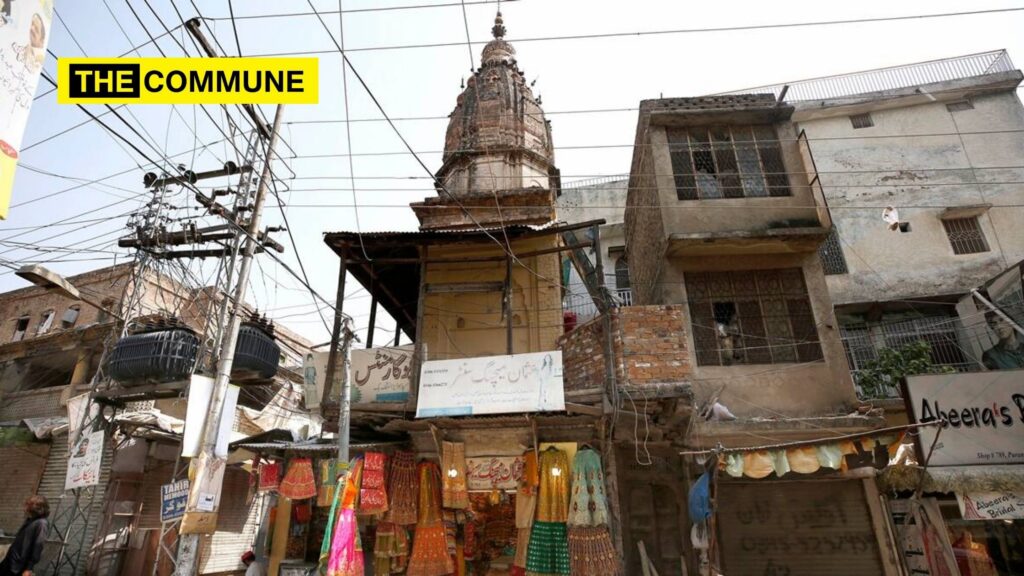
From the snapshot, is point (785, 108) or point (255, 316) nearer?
point (255, 316)

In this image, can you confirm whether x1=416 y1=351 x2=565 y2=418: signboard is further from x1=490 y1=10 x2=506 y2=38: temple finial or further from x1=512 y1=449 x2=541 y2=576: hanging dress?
x1=490 y1=10 x2=506 y2=38: temple finial

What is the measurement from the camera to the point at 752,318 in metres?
12.4

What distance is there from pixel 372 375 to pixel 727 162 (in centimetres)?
1061

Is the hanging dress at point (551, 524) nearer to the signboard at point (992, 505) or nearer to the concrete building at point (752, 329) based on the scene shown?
the concrete building at point (752, 329)

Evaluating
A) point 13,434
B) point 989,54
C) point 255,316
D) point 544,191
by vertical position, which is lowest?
point 13,434

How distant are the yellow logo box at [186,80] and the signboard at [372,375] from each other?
577 centimetres

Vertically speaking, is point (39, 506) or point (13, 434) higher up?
point (13, 434)

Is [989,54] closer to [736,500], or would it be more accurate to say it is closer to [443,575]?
[736,500]

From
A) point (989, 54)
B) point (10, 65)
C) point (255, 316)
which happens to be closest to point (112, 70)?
point (10, 65)

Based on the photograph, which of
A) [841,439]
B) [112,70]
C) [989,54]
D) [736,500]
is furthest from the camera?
[989,54]

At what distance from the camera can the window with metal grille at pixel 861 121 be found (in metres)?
21.7

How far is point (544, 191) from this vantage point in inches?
625

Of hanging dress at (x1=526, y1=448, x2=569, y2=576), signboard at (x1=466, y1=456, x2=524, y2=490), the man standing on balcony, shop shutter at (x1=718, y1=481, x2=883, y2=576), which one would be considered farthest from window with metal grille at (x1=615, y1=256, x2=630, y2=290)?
hanging dress at (x1=526, y1=448, x2=569, y2=576)

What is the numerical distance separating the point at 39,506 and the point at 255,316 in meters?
6.07
